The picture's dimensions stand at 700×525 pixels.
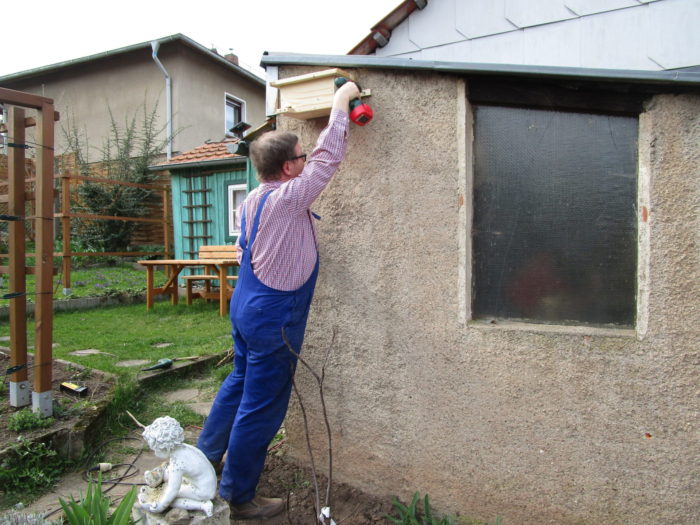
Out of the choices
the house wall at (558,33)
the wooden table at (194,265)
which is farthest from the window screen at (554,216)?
the wooden table at (194,265)

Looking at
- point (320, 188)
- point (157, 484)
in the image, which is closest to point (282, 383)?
point (157, 484)

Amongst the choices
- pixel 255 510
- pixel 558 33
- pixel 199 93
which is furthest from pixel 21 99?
pixel 199 93

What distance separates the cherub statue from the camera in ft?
5.90

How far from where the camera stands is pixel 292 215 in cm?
220

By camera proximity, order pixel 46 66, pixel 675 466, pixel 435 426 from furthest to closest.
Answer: pixel 46 66 < pixel 435 426 < pixel 675 466

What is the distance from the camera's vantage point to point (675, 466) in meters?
2.00

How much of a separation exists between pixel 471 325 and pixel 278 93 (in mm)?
1645

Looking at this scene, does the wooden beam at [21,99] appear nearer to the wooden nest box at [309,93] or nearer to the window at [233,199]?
the wooden nest box at [309,93]

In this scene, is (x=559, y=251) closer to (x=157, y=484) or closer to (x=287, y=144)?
(x=287, y=144)

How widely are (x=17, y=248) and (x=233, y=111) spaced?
44.3 feet

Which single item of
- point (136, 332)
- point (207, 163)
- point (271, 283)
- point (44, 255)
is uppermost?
point (207, 163)

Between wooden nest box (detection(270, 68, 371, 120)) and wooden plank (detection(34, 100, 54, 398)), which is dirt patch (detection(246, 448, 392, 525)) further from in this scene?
wooden nest box (detection(270, 68, 371, 120))

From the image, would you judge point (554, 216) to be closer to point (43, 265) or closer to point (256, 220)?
point (256, 220)

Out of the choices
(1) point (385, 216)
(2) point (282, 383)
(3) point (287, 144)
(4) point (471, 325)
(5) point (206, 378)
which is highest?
(3) point (287, 144)
